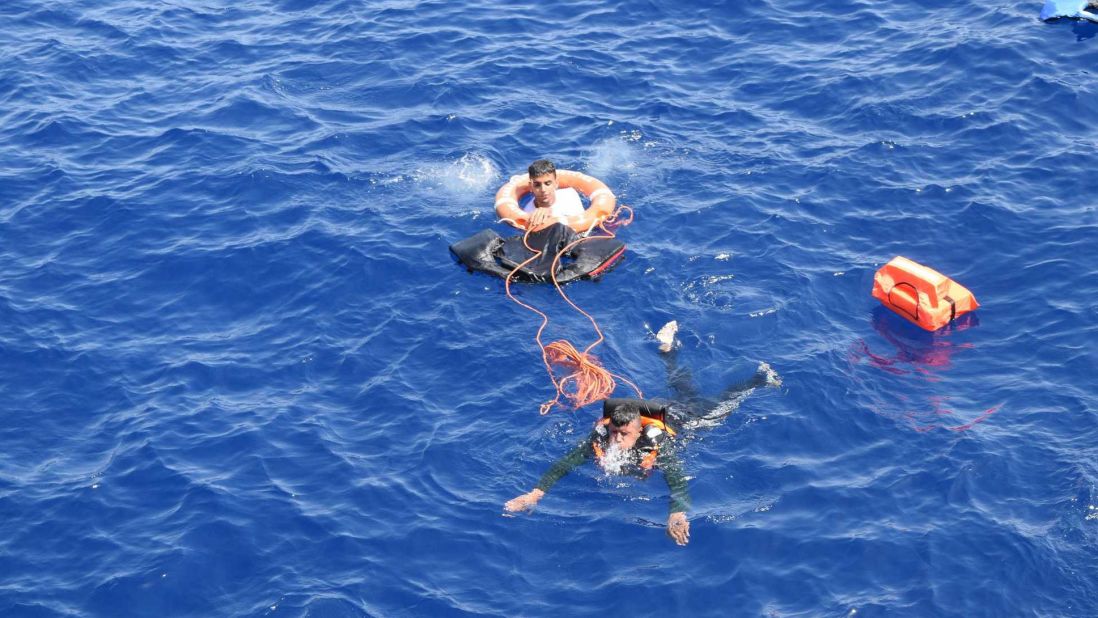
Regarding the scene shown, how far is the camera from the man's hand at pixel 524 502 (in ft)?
41.8

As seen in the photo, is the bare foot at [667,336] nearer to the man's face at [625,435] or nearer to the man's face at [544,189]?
the man's face at [625,435]

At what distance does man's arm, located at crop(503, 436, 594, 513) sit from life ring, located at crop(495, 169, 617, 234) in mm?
4634

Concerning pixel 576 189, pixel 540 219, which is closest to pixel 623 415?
pixel 540 219

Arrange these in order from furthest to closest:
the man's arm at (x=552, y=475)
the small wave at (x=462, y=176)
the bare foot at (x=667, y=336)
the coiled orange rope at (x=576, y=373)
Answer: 1. the small wave at (x=462, y=176)
2. the bare foot at (x=667, y=336)
3. the coiled orange rope at (x=576, y=373)
4. the man's arm at (x=552, y=475)

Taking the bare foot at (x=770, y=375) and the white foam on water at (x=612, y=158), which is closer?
the bare foot at (x=770, y=375)

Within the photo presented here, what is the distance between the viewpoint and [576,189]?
1806cm

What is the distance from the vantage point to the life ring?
56.0 feet

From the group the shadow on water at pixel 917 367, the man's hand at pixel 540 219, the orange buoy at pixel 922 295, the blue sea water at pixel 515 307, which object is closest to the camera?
the blue sea water at pixel 515 307

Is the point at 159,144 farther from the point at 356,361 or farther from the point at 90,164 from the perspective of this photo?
the point at 356,361

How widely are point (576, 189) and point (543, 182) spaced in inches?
46.9

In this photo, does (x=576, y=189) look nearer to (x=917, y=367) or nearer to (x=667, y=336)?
(x=667, y=336)

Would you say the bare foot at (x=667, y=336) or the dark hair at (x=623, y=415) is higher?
the dark hair at (x=623, y=415)

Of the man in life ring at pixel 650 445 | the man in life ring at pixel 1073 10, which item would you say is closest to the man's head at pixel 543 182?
the man in life ring at pixel 650 445

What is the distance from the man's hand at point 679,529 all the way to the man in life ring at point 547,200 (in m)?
5.76
